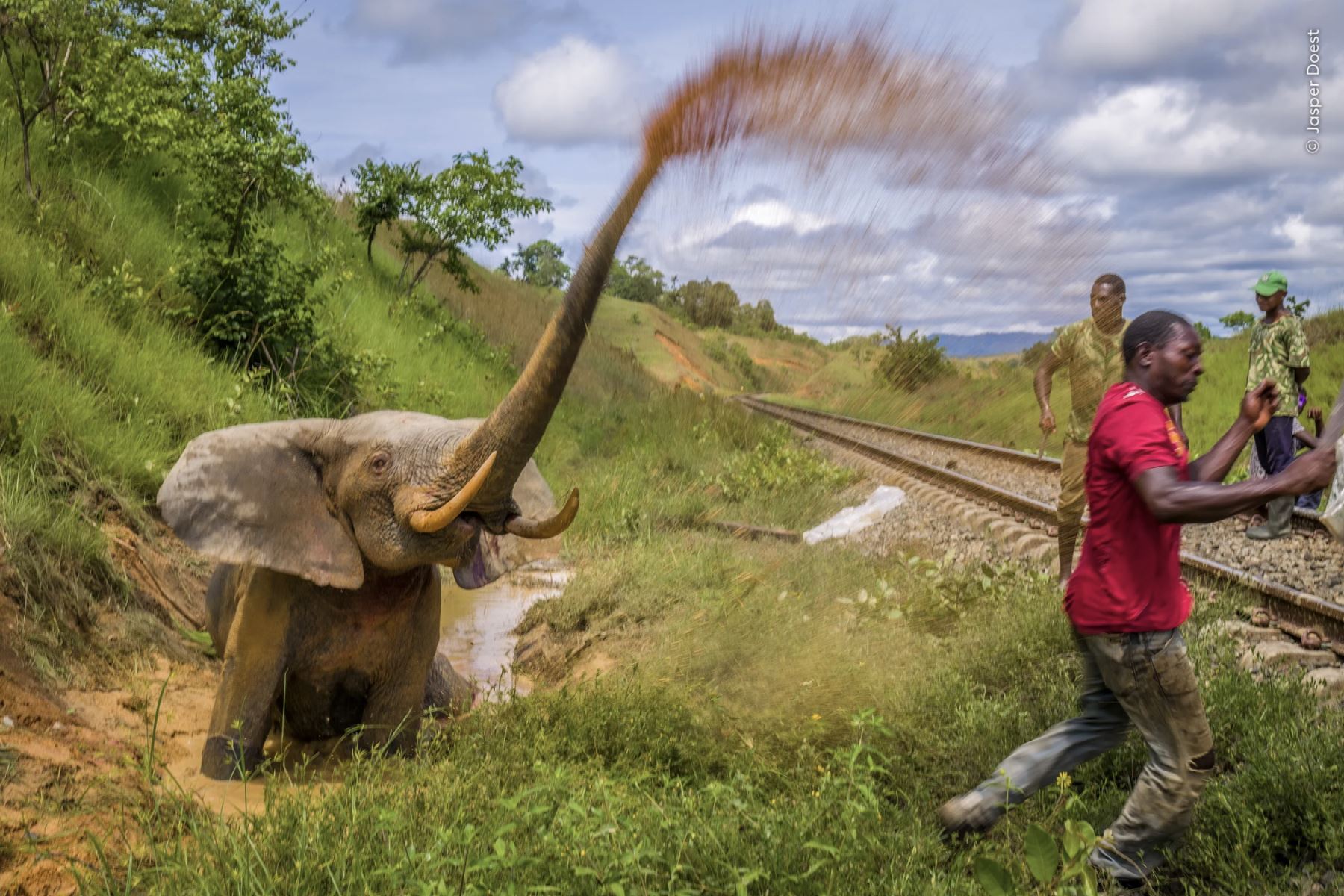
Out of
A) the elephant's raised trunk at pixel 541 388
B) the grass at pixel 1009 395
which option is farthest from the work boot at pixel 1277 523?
the elephant's raised trunk at pixel 541 388

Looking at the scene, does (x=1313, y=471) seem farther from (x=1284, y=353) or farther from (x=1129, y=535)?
(x=1284, y=353)

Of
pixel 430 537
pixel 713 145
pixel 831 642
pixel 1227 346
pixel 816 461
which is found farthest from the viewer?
pixel 1227 346

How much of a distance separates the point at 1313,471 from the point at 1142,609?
713mm

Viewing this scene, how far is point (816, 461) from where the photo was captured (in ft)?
48.9

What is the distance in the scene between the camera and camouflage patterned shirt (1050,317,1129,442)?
267 inches

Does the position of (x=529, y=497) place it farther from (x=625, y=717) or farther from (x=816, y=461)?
(x=816, y=461)

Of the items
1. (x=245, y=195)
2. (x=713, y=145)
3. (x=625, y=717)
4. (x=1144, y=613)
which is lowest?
(x=625, y=717)

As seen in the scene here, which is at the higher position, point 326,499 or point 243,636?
point 326,499

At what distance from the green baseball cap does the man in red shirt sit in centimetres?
635

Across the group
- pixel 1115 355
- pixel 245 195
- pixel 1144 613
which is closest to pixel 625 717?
pixel 1144 613

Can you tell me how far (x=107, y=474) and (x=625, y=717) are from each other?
4084 mm

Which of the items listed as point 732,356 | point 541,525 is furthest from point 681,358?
point 541,525

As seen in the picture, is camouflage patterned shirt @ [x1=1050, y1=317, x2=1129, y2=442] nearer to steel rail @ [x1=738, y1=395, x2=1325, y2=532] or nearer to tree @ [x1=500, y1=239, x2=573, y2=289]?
steel rail @ [x1=738, y1=395, x2=1325, y2=532]

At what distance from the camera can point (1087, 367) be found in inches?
270
